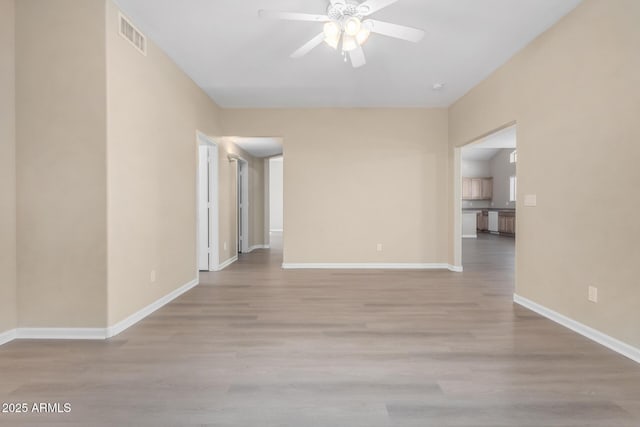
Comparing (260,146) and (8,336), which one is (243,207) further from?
(8,336)

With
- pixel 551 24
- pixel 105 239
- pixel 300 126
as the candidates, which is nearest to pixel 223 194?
pixel 300 126

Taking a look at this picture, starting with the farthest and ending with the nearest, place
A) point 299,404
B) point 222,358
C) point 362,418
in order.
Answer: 1. point 222,358
2. point 299,404
3. point 362,418

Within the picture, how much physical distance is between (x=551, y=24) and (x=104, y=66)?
397 centimetres

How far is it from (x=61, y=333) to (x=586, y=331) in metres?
4.31

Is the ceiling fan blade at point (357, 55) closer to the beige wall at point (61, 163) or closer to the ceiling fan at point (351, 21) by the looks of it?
the ceiling fan at point (351, 21)

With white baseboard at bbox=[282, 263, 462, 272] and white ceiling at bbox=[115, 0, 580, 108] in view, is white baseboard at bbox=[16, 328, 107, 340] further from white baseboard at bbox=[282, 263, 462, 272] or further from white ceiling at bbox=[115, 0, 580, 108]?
white baseboard at bbox=[282, 263, 462, 272]

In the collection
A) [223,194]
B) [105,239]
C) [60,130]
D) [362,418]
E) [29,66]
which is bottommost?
[362,418]

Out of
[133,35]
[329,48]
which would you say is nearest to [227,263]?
[133,35]

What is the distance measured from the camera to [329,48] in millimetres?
3418

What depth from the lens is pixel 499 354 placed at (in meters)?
2.30

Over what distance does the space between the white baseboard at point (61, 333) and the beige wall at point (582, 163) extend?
4.01 metres

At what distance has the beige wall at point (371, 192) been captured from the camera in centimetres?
Answer: 551

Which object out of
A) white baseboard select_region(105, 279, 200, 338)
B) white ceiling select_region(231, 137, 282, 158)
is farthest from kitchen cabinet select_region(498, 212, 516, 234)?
white baseboard select_region(105, 279, 200, 338)

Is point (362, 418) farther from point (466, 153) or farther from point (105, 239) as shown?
point (466, 153)
